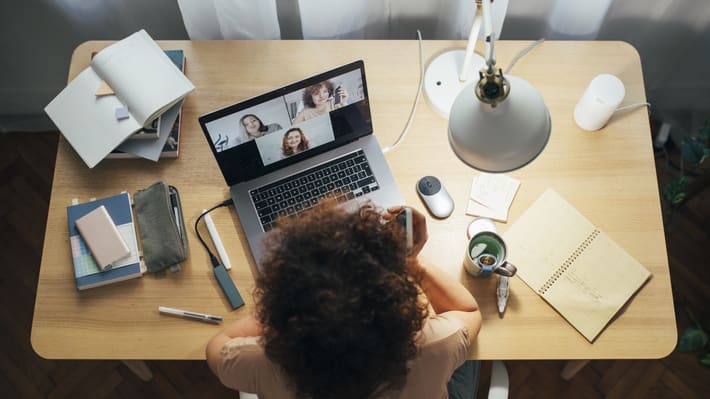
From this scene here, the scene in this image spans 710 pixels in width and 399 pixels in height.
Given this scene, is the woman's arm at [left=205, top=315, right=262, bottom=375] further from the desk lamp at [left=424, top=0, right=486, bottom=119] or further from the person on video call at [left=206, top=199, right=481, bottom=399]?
the desk lamp at [left=424, top=0, right=486, bottom=119]

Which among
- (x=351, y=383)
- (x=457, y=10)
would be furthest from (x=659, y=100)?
(x=351, y=383)

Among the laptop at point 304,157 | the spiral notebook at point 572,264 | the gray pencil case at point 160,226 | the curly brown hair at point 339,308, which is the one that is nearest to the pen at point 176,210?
the gray pencil case at point 160,226

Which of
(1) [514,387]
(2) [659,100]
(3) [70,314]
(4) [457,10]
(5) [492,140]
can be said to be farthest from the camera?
(2) [659,100]

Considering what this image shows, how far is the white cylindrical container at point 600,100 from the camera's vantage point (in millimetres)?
1337

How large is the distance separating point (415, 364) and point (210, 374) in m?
1.02

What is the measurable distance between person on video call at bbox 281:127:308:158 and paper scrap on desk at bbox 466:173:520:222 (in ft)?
1.30

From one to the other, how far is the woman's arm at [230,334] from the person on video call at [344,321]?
0.05m

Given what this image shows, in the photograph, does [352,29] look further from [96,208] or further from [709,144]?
[709,144]

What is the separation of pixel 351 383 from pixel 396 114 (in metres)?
0.68

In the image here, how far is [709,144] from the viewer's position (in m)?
1.92

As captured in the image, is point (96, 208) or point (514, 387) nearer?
point (96, 208)

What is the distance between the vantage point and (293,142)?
4.30ft

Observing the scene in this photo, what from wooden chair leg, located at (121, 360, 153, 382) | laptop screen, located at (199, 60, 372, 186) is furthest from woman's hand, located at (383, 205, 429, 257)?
wooden chair leg, located at (121, 360, 153, 382)

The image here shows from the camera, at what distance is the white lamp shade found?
36.4 inches
